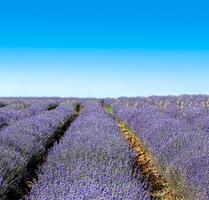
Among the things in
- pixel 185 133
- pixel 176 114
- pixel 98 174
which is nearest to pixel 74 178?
pixel 98 174

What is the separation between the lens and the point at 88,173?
4523 mm

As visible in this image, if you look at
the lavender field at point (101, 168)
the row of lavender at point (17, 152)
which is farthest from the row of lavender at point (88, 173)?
the row of lavender at point (17, 152)

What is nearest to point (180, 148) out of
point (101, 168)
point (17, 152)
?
point (101, 168)

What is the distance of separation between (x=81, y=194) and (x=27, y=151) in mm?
3063

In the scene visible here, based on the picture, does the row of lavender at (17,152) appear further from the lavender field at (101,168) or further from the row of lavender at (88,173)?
the row of lavender at (88,173)

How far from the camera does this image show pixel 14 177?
17.8 ft

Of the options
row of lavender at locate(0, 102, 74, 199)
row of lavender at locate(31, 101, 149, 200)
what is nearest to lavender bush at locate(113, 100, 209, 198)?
row of lavender at locate(31, 101, 149, 200)

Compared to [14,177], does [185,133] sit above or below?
above

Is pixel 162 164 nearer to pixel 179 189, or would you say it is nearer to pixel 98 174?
pixel 179 189

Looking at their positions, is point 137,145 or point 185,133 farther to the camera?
point 137,145

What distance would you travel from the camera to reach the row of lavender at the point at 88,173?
12.1ft

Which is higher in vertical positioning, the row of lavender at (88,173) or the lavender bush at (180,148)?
the lavender bush at (180,148)

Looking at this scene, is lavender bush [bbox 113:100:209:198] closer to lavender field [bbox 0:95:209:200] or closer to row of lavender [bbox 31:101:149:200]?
lavender field [bbox 0:95:209:200]

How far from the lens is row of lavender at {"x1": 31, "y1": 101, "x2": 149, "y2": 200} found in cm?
370
